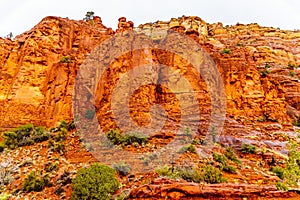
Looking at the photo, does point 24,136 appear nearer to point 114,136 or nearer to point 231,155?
point 114,136

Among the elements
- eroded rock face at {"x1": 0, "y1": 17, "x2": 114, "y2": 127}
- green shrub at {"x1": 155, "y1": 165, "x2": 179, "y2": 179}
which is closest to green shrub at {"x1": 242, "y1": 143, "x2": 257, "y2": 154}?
green shrub at {"x1": 155, "y1": 165, "x2": 179, "y2": 179}

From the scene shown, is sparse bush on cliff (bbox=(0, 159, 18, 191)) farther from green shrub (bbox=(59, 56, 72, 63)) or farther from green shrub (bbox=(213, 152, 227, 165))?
green shrub (bbox=(213, 152, 227, 165))

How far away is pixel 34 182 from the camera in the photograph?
55.5 feet

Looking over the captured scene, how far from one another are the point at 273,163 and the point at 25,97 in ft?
76.2

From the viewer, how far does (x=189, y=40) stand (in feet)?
96.8

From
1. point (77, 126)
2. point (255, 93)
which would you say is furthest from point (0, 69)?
point (255, 93)

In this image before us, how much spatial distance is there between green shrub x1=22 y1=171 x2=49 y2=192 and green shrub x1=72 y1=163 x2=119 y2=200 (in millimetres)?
2350

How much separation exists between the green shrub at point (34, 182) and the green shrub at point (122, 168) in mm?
4051

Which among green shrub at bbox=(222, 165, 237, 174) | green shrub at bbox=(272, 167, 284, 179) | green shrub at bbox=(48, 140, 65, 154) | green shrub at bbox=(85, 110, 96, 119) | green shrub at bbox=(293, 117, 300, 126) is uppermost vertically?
green shrub at bbox=(85, 110, 96, 119)

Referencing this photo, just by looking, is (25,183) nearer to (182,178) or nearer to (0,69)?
(182,178)

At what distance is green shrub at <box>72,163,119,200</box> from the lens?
14602mm

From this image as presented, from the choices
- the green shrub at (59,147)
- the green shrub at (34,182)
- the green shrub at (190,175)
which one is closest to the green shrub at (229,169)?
the green shrub at (190,175)

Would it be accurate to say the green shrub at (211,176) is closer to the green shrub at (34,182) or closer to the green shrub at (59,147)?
the green shrub at (34,182)

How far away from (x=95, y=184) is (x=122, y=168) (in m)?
2.78
